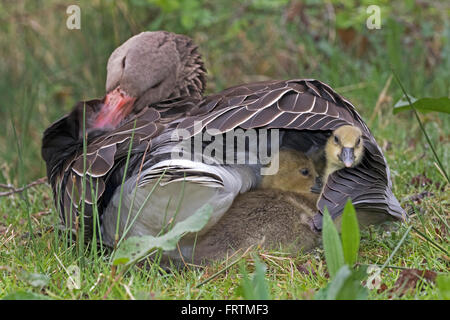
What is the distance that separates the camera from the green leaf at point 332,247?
8.96 feet

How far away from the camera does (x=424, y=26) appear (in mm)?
6809

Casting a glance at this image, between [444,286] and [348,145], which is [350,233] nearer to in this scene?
[444,286]

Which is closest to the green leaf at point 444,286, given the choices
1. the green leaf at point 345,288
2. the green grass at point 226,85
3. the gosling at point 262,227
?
the green grass at point 226,85

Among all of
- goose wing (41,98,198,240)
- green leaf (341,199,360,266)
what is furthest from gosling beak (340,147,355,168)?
goose wing (41,98,198,240)

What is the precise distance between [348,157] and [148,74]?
181cm

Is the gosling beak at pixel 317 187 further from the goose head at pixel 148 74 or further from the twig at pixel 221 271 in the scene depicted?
the goose head at pixel 148 74

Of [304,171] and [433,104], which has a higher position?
[433,104]

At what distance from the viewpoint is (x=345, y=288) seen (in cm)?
252

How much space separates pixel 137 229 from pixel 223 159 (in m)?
0.57

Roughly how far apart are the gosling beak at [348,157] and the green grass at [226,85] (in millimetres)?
463

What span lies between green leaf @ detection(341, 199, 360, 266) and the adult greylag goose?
1.05 feet

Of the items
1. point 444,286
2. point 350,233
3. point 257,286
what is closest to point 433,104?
point 350,233
